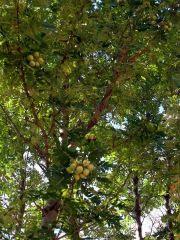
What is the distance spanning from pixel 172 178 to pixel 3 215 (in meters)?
2.52

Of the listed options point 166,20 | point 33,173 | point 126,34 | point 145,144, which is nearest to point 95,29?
point 126,34

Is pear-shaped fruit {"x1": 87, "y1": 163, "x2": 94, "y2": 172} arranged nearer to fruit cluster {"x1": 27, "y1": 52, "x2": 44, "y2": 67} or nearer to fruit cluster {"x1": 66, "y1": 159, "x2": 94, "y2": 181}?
fruit cluster {"x1": 66, "y1": 159, "x2": 94, "y2": 181}

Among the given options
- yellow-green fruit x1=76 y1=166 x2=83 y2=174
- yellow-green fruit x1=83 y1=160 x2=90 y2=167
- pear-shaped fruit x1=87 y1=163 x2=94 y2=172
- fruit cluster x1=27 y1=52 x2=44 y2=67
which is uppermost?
fruit cluster x1=27 y1=52 x2=44 y2=67

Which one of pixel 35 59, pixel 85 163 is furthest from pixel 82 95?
pixel 85 163

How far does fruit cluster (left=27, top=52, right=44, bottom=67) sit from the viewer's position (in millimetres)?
3557

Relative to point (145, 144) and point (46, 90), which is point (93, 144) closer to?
point (46, 90)

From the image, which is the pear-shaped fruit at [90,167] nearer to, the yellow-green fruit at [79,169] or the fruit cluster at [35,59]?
the yellow-green fruit at [79,169]

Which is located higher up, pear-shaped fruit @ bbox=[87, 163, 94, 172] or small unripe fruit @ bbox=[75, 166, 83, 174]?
pear-shaped fruit @ bbox=[87, 163, 94, 172]

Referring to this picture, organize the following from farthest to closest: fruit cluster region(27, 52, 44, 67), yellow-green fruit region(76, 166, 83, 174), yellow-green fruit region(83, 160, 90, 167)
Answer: fruit cluster region(27, 52, 44, 67) < yellow-green fruit region(83, 160, 90, 167) < yellow-green fruit region(76, 166, 83, 174)

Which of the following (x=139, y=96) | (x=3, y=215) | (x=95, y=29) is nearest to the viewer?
(x=3, y=215)

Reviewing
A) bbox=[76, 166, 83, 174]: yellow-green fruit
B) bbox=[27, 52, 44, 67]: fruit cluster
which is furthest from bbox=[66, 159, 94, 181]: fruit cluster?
bbox=[27, 52, 44, 67]: fruit cluster

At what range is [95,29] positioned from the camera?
14.0 feet

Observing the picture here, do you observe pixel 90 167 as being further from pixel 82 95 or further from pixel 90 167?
pixel 82 95

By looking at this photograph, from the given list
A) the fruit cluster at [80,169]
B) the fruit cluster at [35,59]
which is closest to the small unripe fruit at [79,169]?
the fruit cluster at [80,169]
